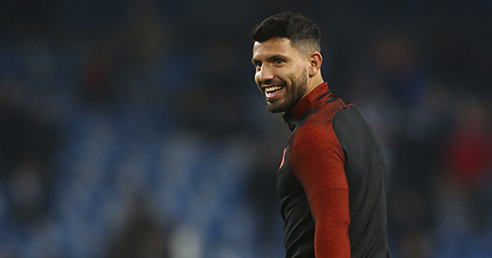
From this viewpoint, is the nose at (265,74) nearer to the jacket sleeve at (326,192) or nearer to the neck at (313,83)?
the neck at (313,83)

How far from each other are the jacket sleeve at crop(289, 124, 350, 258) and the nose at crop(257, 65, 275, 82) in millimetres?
293

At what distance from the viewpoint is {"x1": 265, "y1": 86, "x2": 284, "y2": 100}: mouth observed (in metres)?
1.54

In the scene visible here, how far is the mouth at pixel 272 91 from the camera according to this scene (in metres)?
1.54

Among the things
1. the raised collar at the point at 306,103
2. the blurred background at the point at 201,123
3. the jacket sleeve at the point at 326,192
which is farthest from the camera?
the blurred background at the point at 201,123

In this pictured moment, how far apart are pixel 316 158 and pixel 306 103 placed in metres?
0.27

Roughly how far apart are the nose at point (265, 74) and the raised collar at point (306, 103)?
106 millimetres

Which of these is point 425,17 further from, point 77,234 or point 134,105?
point 77,234

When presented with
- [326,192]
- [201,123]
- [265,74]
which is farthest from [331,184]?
[201,123]

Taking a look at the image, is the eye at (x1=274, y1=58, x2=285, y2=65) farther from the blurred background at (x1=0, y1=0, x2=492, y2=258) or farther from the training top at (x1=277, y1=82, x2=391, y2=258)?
the blurred background at (x1=0, y1=0, x2=492, y2=258)

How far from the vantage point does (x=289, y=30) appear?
152 centimetres

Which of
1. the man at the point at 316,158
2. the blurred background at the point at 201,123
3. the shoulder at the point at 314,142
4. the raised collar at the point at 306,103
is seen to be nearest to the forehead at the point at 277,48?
the man at the point at 316,158

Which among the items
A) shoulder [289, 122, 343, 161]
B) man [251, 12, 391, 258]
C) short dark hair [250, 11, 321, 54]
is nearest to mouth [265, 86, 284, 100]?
man [251, 12, 391, 258]

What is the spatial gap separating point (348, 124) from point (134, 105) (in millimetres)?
4131

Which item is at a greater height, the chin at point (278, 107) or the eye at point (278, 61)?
the eye at point (278, 61)
